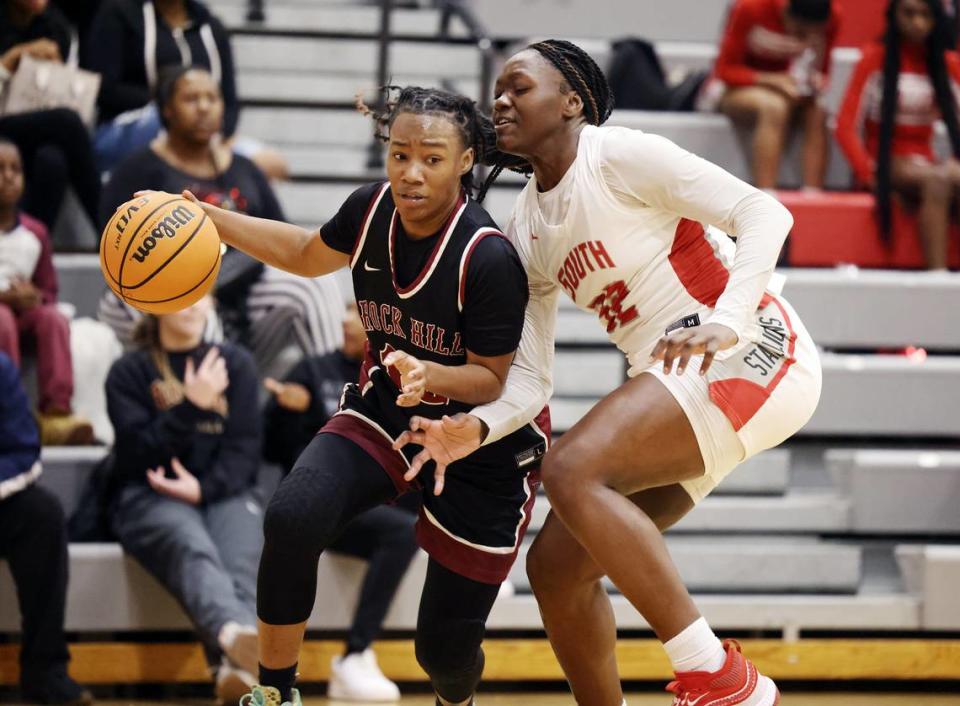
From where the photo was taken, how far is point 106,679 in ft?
16.1

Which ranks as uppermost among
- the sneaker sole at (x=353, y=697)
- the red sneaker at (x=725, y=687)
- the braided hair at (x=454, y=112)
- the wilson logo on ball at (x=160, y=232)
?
the braided hair at (x=454, y=112)

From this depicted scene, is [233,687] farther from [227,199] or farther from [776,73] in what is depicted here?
[776,73]

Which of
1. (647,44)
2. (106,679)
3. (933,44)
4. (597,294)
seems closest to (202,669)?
(106,679)

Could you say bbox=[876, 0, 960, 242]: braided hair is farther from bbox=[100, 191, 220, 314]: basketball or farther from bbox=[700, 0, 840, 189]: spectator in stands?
bbox=[100, 191, 220, 314]: basketball

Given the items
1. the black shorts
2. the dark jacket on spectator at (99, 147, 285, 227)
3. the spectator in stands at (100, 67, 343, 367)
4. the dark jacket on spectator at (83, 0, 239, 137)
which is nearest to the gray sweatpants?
the spectator in stands at (100, 67, 343, 367)

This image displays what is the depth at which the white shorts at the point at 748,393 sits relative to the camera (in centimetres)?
306

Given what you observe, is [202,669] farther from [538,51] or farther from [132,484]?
[538,51]

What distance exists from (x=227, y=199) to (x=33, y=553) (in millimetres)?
1545

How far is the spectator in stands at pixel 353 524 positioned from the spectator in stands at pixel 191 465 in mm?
200

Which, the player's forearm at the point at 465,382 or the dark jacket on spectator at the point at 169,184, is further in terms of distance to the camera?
the dark jacket on spectator at the point at 169,184

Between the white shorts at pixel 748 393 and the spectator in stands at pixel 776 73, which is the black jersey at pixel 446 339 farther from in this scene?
the spectator in stands at pixel 776 73

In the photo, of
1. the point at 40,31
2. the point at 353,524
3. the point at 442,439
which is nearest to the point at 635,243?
the point at 442,439

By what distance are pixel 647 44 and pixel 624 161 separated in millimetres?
3868

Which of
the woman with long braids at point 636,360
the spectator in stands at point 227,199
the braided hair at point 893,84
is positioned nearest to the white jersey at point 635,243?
the woman with long braids at point 636,360
